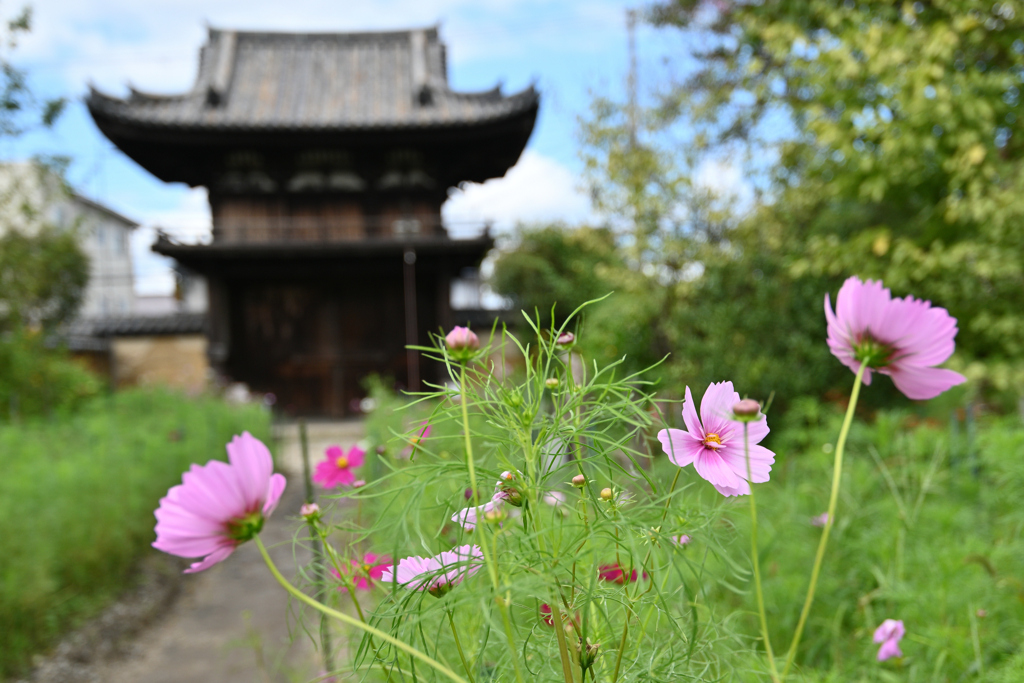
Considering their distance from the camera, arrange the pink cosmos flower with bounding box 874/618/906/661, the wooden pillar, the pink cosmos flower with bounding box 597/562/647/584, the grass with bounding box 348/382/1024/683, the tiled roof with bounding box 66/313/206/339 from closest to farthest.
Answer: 1. the pink cosmos flower with bounding box 597/562/647/584
2. the pink cosmos flower with bounding box 874/618/906/661
3. the grass with bounding box 348/382/1024/683
4. the wooden pillar
5. the tiled roof with bounding box 66/313/206/339

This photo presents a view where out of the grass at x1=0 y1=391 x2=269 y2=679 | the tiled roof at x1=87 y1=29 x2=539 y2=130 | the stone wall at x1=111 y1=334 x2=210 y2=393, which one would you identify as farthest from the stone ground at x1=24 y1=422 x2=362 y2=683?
the stone wall at x1=111 y1=334 x2=210 y2=393

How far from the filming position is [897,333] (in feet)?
1.59

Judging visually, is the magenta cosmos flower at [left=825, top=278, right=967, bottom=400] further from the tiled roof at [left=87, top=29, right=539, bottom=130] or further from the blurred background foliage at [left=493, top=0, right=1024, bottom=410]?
the tiled roof at [left=87, top=29, right=539, bottom=130]

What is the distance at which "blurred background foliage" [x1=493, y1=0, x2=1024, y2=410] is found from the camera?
320cm

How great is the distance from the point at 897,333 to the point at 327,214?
9169 millimetres

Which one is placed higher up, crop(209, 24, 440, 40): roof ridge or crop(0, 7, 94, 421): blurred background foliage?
crop(209, 24, 440, 40): roof ridge

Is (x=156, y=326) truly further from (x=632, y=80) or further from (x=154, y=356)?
(x=632, y=80)

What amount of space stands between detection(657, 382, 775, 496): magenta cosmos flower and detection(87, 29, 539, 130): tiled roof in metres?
8.39

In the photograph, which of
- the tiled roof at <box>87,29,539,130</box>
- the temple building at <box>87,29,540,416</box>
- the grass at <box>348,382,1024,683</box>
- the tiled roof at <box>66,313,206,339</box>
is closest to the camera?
the grass at <box>348,382,1024,683</box>

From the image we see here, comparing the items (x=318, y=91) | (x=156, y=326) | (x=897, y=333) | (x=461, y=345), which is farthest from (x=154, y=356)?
(x=897, y=333)

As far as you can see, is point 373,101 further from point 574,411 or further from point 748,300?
point 574,411

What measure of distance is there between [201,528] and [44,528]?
295cm

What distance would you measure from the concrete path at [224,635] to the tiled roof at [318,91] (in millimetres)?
6212

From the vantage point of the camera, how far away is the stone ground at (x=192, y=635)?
2.48 meters
